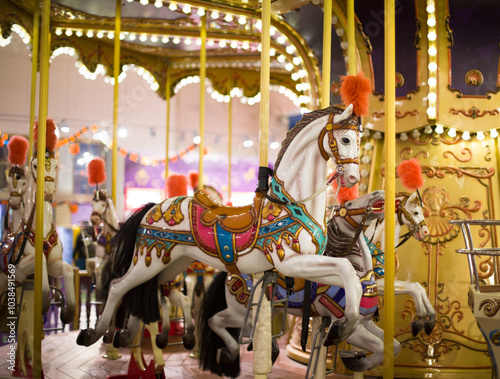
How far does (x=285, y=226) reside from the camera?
3.00 metres

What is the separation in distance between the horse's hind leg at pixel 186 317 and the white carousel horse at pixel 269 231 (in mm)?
378

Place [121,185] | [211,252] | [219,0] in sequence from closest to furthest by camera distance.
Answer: [211,252]
[219,0]
[121,185]

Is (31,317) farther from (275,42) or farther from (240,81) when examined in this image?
(240,81)

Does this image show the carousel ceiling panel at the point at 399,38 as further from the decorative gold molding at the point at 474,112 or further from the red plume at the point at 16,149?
the red plume at the point at 16,149

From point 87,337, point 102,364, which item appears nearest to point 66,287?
point 87,337

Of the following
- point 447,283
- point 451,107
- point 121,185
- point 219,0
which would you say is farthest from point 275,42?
point 121,185

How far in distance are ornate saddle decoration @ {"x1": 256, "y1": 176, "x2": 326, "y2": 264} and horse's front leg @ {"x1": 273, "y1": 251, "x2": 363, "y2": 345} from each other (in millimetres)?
72

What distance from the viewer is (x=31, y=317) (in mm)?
4039

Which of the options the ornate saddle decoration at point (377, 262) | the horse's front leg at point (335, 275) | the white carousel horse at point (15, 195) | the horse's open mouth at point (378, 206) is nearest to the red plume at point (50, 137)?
the white carousel horse at point (15, 195)

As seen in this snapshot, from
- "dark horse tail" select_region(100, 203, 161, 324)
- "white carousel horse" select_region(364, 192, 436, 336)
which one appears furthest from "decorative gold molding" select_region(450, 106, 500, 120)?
"dark horse tail" select_region(100, 203, 161, 324)

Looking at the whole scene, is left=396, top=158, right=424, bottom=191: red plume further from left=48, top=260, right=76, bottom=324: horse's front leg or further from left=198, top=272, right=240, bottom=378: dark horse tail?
left=48, top=260, right=76, bottom=324: horse's front leg

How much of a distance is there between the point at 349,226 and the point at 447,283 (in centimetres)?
176

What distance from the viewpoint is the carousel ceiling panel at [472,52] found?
205 inches

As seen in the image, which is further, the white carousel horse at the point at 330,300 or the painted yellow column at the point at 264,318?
the white carousel horse at the point at 330,300
